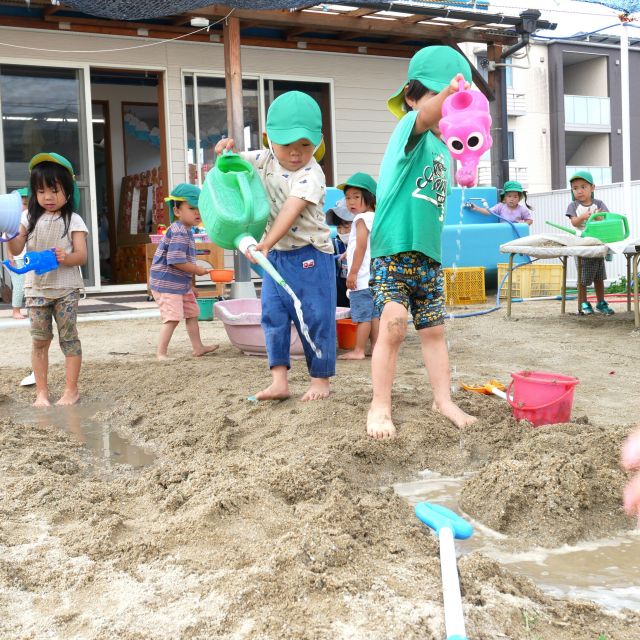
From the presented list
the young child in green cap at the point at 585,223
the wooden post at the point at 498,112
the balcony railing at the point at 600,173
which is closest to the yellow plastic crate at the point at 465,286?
the young child in green cap at the point at 585,223

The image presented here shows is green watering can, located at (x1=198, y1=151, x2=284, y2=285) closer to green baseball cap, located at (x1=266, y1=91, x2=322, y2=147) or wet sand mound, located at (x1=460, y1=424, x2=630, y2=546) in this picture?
green baseball cap, located at (x1=266, y1=91, x2=322, y2=147)

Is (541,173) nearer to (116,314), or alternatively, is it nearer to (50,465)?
(116,314)

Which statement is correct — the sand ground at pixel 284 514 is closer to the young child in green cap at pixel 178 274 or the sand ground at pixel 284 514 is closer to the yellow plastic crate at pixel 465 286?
the young child in green cap at pixel 178 274

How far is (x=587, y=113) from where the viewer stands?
3108 cm

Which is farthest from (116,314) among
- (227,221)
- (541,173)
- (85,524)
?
(541,173)

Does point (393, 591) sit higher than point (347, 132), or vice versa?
point (347, 132)

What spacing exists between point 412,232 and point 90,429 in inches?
70.6

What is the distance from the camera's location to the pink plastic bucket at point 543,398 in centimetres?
324

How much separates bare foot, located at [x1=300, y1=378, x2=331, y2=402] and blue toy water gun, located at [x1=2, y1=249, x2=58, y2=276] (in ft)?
4.95

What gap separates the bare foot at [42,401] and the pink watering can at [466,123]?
265cm

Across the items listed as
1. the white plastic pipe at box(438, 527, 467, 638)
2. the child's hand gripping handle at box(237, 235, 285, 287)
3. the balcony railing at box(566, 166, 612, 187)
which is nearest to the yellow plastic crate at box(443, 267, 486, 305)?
the child's hand gripping handle at box(237, 235, 285, 287)

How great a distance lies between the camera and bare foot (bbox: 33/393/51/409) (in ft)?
13.9

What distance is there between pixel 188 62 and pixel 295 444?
29.7ft

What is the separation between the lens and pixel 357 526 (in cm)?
212
